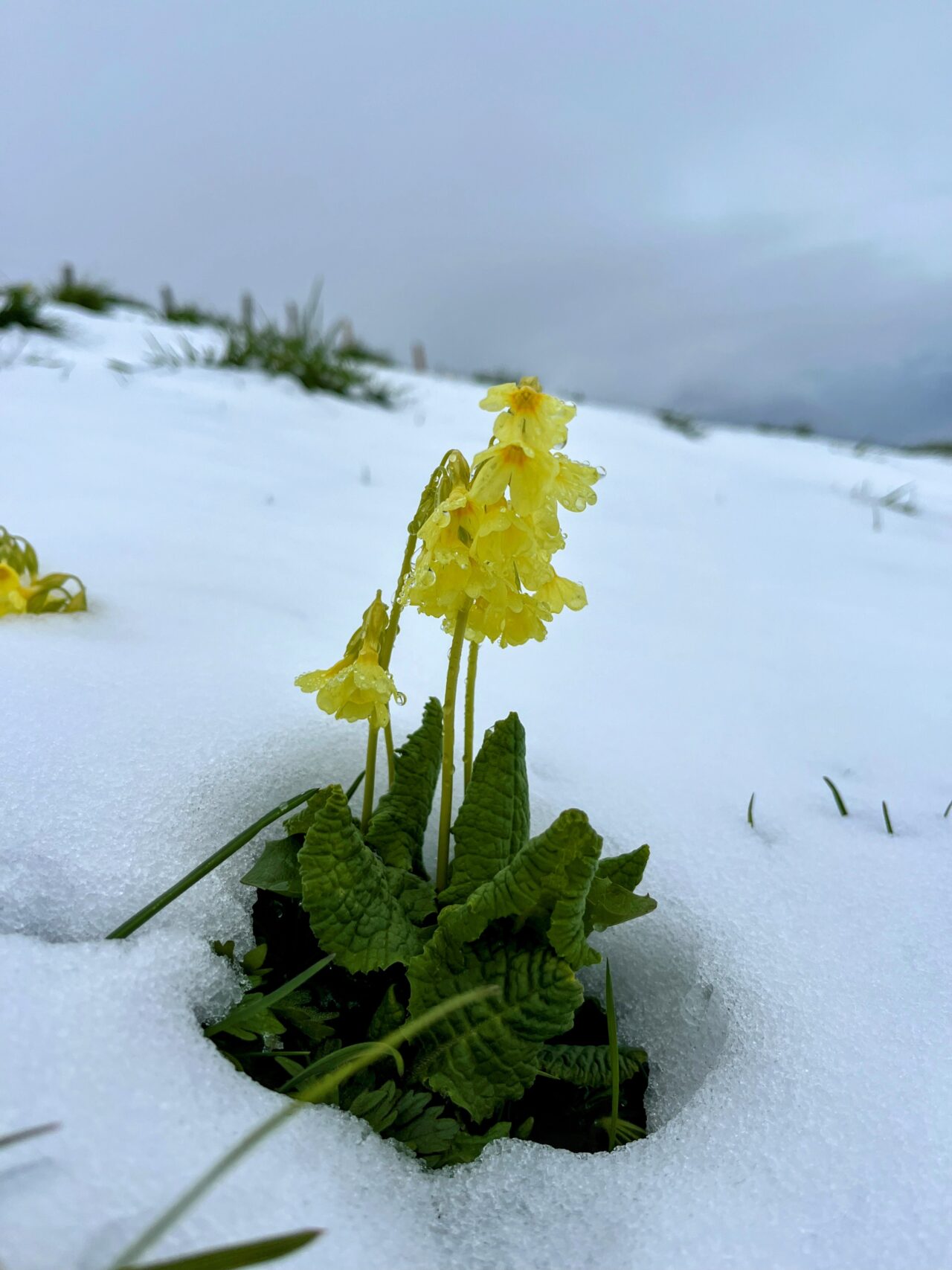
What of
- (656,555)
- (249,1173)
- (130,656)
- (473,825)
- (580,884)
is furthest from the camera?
(656,555)

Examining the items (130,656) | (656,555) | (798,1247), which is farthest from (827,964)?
(656,555)

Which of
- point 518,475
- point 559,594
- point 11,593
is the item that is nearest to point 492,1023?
point 559,594

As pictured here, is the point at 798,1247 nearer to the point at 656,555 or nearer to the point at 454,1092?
the point at 454,1092

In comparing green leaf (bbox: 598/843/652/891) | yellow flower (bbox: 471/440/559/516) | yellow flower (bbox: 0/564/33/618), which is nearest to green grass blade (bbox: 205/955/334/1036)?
green leaf (bbox: 598/843/652/891)

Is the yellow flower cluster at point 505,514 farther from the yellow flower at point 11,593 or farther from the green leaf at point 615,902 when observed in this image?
the yellow flower at point 11,593

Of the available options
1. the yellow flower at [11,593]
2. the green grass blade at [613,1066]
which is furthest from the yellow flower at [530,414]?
the yellow flower at [11,593]

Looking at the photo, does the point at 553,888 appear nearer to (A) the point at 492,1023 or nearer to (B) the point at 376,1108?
(A) the point at 492,1023

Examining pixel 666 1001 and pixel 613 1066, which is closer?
pixel 613 1066
